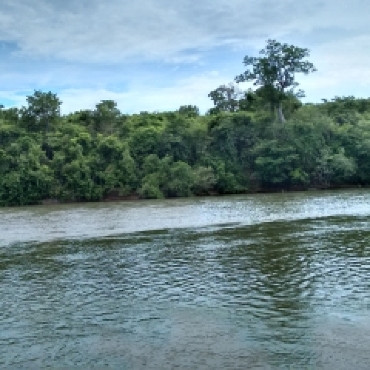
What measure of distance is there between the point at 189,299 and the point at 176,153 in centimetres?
4639

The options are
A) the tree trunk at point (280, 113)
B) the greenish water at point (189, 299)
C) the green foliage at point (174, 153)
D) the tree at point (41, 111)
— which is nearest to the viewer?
the greenish water at point (189, 299)

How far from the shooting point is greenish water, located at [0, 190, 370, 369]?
842cm

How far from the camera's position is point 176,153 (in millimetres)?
57844

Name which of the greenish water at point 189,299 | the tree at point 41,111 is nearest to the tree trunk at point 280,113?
the tree at point 41,111

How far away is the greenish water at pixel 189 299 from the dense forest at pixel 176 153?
28.8m

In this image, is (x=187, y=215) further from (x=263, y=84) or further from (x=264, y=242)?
(x=263, y=84)

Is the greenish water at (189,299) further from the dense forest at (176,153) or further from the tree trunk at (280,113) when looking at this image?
the tree trunk at (280,113)

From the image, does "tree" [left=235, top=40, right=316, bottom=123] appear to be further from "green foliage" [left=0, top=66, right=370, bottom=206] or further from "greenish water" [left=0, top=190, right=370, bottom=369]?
"greenish water" [left=0, top=190, right=370, bottom=369]

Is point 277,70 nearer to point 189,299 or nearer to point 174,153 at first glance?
point 174,153

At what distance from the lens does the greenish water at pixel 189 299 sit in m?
8.42

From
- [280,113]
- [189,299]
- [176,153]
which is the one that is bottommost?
[189,299]

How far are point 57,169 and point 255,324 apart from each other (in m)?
47.1

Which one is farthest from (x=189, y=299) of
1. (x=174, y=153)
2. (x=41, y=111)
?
(x=41, y=111)

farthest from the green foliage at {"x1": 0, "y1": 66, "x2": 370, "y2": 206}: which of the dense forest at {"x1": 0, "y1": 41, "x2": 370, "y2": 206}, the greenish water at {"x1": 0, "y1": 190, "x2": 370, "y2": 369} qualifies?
the greenish water at {"x1": 0, "y1": 190, "x2": 370, "y2": 369}
